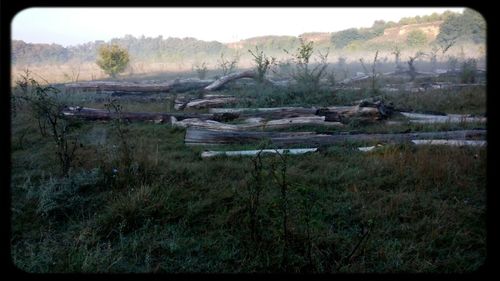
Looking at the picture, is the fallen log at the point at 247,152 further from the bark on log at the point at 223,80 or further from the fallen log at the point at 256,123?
the bark on log at the point at 223,80

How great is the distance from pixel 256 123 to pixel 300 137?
1.65 m

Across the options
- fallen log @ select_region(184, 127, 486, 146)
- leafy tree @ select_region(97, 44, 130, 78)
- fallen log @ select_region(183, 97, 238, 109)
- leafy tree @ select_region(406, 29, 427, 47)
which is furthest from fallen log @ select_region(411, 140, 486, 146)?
leafy tree @ select_region(406, 29, 427, 47)

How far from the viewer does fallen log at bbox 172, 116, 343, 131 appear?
871 centimetres

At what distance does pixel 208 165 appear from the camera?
20.3 ft

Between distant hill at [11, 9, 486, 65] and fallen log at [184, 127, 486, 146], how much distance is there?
24402 millimetres

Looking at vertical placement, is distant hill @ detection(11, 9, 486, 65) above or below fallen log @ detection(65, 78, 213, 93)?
above

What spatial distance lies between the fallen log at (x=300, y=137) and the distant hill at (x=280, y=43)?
80.1 feet

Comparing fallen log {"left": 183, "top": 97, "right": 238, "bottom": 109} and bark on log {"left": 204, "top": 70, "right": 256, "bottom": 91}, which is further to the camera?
bark on log {"left": 204, "top": 70, "right": 256, "bottom": 91}

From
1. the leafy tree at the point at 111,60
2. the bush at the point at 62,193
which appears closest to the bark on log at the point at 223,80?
the bush at the point at 62,193

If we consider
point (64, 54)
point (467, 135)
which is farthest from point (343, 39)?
point (467, 135)

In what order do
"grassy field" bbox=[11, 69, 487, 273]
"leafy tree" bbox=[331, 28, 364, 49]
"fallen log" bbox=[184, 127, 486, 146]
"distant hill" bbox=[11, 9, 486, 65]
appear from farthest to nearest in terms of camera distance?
1. "leafy tree" bbox=[331, 28, 364, 49]
2. "distant hill" bbox=[11, 9, 486, 65]
3. "fallen log" bbox=[184, 127, 486, 146]
4. "grassy field" bbox=[11, 69, 487, 273]

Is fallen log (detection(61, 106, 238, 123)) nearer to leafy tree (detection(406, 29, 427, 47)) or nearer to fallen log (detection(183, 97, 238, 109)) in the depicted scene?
fallen log (detection(183, 97, 238, 109))

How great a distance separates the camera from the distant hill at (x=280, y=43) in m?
36.8

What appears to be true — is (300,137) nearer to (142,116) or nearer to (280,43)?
(142,116)
